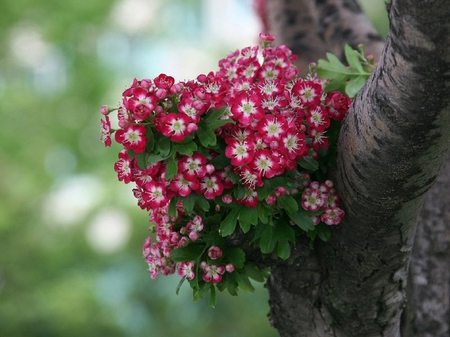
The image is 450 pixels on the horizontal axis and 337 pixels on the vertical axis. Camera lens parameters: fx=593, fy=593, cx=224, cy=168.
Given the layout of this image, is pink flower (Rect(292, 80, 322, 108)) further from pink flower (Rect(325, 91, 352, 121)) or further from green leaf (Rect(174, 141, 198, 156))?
green leaf (Rect(174, 141, 198, 156))

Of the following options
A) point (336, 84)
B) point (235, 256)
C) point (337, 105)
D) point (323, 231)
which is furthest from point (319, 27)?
point (235, 256)

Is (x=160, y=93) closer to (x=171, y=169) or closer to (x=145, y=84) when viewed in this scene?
(x=145, y=84)

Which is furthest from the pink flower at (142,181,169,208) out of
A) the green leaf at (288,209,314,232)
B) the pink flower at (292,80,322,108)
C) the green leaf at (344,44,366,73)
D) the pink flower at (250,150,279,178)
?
the green leaf at (344,44,366,73)

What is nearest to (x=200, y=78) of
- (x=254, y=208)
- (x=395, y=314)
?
(x=254, y=208)

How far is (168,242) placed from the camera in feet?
5.00

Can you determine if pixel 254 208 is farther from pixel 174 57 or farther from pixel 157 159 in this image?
pixel 174 57

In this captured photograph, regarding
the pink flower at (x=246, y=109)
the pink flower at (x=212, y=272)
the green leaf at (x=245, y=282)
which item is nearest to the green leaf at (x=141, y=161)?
the pink flower at (x=246, y=109)

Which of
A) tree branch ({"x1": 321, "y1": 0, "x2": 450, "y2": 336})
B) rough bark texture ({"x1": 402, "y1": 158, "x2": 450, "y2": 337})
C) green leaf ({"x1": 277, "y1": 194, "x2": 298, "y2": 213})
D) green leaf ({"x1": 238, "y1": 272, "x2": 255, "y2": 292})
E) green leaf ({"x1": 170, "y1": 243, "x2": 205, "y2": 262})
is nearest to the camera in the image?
tree branch ({"x1": 321, "y1": 0, "x2": 450, "y2": 336})

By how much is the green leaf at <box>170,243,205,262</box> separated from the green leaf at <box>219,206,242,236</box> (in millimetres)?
131

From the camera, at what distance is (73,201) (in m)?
6.14

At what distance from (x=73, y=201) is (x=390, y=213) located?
5.10m

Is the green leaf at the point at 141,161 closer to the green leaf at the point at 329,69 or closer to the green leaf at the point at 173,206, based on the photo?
the green leaf at the point at 173,206

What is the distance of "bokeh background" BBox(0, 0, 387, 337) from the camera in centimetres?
559

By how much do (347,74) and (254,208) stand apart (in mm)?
540
